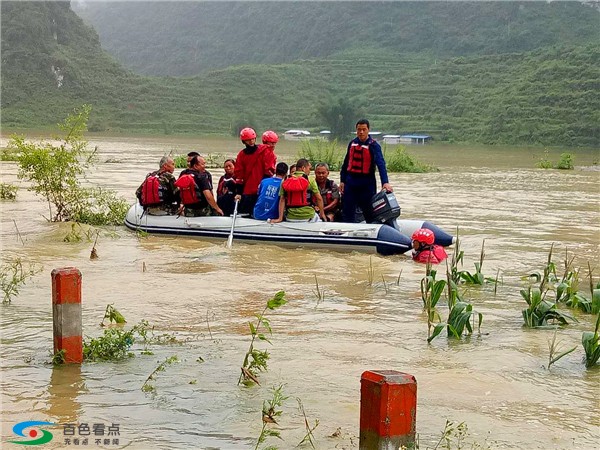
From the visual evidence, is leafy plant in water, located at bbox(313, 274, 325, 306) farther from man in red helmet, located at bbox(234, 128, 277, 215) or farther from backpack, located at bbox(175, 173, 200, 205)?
backpack, located at bbox(175, 173, 200, 205)

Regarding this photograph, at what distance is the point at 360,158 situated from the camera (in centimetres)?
1009

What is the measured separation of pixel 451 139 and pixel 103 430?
5062cm

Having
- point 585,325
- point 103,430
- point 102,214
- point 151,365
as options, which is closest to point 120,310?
point 151,365

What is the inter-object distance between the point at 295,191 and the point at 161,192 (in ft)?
6.19

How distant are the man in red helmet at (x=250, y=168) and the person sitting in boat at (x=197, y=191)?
34cm

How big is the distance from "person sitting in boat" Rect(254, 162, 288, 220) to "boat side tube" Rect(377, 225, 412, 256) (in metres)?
1.31

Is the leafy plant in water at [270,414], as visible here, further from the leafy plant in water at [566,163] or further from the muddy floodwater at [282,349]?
the leafy plant in water at [566,163]

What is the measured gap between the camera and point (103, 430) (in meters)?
4.17

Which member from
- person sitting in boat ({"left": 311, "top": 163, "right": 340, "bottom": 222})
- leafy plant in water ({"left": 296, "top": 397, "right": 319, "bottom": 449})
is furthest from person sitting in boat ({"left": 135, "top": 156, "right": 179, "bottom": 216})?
leafy plant in water ({"left": 296, "top": 397, "right": 319, "bottom": 449})

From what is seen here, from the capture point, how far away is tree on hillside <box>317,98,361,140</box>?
59688mm

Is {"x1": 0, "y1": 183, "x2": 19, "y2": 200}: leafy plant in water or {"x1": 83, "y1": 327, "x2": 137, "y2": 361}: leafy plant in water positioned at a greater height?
{"x1": 0, "y1": 183, "x2": 19, "y2": 200}: leafy plant in water

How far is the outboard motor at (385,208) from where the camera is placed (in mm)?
10000

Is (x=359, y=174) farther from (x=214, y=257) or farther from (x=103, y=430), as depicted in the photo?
(x=103, y=430)

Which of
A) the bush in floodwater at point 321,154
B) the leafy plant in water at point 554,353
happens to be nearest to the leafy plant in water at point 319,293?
the leafy plant in water at point 554,353
